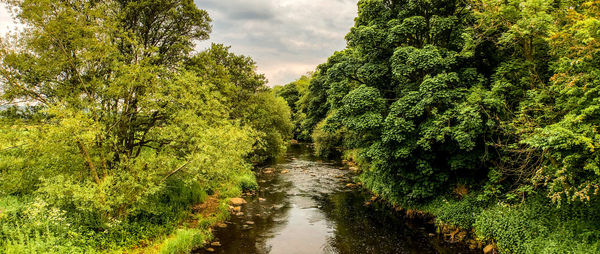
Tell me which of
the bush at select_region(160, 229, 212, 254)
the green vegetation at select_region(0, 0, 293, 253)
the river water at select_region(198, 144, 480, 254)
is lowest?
the river water at select_region(198, 144, 480, 254)

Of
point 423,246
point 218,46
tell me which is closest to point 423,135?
point 423,246

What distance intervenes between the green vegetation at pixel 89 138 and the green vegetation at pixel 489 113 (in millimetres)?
9853

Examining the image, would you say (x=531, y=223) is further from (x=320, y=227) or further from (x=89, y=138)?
(x=89, y=138)

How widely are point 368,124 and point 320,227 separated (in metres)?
7.32

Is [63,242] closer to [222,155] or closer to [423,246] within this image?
[222,155]

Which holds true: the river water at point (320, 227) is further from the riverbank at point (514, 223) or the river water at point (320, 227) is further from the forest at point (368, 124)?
the forest at point (368, 124)

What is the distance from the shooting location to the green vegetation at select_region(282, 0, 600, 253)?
9648 mm

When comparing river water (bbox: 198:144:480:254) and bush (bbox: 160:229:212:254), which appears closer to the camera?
bush (bbox: 160:229:212:254)

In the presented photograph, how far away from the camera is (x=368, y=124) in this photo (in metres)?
15.9

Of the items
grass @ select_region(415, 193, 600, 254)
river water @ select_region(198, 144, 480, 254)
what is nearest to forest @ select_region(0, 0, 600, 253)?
grass @ select_region(415, 193, 600, 254)

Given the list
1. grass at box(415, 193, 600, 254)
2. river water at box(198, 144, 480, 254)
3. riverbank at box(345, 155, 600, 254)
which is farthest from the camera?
river water at box(198, 144, 480, 254)

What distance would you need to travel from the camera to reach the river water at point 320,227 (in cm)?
1471

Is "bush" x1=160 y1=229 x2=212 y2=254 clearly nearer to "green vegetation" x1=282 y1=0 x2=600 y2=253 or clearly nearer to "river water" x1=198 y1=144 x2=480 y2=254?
"river water" x1=198 y1=144 x2=480 y2=254

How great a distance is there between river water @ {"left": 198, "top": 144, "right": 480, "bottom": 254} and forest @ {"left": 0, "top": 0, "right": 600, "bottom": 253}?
1.58 meters
